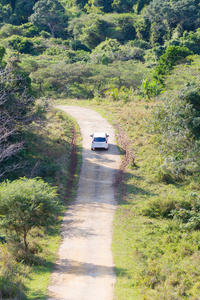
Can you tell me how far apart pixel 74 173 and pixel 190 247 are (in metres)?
12.0

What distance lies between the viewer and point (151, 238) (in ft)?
62.3

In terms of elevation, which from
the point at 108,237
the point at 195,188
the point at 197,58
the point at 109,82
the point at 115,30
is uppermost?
the point at 115,30

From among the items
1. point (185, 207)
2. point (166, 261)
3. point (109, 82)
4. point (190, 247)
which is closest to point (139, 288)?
point (166, 261)

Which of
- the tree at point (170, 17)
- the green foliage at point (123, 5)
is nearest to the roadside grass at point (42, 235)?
the tree at point (170, 17)

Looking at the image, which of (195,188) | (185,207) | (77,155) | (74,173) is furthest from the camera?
(77,155)

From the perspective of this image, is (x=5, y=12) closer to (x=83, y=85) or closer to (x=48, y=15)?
(x=48, y=15)

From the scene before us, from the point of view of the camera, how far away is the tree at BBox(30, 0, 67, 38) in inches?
3501

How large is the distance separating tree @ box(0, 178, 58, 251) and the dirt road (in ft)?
7.61

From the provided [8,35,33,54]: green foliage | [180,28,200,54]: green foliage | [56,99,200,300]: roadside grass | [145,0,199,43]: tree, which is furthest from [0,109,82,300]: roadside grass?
[145,0,199,43]: tree

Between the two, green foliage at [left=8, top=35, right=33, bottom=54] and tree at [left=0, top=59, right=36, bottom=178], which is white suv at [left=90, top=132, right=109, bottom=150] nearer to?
tree at [left=0, top=59, right=36, bottom=178]

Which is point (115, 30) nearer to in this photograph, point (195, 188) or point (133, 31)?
point (133, 31)

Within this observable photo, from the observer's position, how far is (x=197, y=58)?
150 feet

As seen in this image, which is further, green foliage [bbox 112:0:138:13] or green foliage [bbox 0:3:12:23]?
green foliage [bbox 112:0:138:13]

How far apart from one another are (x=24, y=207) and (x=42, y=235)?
4198mm
